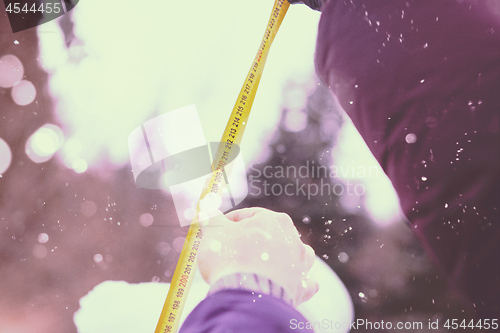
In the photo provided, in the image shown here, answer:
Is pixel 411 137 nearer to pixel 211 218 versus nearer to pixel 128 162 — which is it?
pixel 211 218

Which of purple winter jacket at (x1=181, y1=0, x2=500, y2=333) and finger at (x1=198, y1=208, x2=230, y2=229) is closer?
purple winter jacket at (x1=181, y1=0, x2=500, y2=333)

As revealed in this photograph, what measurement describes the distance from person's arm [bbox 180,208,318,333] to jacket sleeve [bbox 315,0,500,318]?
15 cm

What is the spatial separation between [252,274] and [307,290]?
88mm

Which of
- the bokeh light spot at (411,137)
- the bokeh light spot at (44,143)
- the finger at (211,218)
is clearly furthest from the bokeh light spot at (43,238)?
A: the bokeh light spot at (411,137)

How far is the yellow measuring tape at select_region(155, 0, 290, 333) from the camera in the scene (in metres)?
0.39

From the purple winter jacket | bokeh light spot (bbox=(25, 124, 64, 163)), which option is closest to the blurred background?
bokeh light spot (bbox=(25, 124, 64, 163))

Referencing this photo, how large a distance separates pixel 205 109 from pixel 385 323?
1.23 feet

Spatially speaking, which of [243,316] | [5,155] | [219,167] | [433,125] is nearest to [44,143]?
[5,155]

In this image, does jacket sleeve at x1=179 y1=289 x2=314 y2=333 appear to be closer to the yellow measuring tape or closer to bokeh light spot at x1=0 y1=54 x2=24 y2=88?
the yellow measuring tape

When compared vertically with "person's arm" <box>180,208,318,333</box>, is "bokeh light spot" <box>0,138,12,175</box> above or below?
above

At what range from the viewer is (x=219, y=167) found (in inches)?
16.1

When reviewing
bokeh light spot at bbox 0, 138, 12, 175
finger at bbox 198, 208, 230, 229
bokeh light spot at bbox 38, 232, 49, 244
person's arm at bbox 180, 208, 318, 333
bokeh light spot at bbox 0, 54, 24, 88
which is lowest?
person's arm at bbox 180, 208, 318, 333

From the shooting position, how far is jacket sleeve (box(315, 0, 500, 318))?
0.82 ft

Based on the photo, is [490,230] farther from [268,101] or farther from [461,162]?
[268,101]
